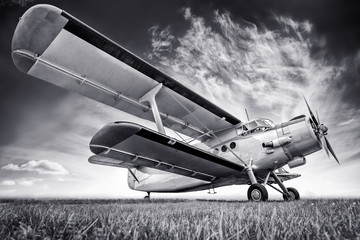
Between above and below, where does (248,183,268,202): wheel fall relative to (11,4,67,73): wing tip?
below

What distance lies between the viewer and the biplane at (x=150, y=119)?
4297mm

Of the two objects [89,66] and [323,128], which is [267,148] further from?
[89,66]

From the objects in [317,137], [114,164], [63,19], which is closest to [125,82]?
[63,19]

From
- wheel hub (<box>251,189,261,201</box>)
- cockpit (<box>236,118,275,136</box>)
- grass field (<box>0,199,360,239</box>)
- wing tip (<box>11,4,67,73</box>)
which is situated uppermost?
wing tip (<box>11,4,67,73</box>)

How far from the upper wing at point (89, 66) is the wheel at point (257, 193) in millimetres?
2876

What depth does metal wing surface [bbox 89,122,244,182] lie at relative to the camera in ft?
13.4

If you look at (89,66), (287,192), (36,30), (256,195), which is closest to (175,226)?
(36,30)

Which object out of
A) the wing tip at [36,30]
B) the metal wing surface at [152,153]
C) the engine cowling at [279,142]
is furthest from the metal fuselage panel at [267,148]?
the wing tip at [36,30]

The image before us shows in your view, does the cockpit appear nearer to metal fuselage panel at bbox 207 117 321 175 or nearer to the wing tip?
metal fuselage panel at bbox 207 117 321 175

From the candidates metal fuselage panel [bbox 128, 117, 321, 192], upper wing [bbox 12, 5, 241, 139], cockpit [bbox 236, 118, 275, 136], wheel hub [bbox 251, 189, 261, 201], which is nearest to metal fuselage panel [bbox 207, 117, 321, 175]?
metal fuselage panel [bbox 128, 117, 321, 192]

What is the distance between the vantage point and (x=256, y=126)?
24.8 feet

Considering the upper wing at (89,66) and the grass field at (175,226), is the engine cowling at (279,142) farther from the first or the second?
the grass field at (175,226)

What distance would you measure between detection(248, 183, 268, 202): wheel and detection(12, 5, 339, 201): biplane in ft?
0.09

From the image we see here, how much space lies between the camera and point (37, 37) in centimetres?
426
